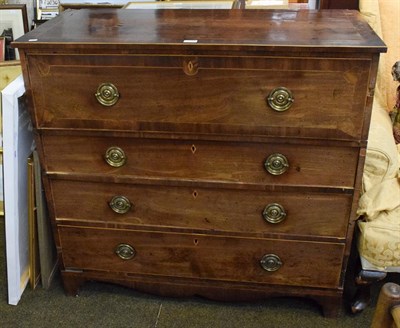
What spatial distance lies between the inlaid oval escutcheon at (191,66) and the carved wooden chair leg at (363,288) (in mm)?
755

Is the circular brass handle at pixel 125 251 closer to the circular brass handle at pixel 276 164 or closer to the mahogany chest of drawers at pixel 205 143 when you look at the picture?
the mahogany chest of drawers at pixel 205 143

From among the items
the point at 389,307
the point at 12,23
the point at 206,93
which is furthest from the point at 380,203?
the point at 12,23

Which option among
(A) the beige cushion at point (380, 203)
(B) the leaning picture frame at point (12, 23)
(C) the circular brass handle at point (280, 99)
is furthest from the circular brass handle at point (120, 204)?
(B) the leaning picture frame at point (12, 23)

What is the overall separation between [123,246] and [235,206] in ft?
1.20

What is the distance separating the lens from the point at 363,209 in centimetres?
148

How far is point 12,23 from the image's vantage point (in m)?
2.19

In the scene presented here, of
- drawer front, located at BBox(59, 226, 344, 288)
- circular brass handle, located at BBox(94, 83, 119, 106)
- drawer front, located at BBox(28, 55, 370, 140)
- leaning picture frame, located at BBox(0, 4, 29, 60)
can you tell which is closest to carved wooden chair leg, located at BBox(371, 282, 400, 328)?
drawer front, located at BBox(28, 55, 370, 140)

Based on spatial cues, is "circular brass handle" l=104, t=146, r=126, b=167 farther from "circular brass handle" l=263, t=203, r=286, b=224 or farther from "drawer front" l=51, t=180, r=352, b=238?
"circular brass handle" l=263, t=203, r=286, b=224

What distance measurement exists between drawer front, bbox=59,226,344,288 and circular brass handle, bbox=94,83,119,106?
41 cm

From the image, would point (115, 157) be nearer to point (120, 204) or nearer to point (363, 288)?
point (120, 204)

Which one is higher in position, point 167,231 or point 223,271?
point 167,231

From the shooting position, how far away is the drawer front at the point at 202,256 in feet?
5.02

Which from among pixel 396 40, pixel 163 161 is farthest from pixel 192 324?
pixel 396 40

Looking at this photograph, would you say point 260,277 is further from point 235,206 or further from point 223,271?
point 235,206
